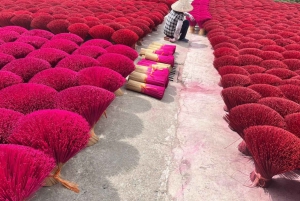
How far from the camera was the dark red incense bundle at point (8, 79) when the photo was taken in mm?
1632

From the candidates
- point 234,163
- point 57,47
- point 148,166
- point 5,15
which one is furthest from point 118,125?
point 5,15

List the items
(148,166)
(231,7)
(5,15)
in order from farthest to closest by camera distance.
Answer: (231,7)
(5,15)
(148,166)

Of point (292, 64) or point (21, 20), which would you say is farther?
point (21, 20)

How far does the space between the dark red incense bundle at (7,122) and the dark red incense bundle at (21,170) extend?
0.16m

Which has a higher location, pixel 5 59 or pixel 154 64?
pixel 5 59

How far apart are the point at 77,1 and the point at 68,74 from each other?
403 centimetres

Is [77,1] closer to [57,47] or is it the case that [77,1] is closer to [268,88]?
[57,47]

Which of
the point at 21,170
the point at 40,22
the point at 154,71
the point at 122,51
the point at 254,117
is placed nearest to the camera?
the point at 21,170

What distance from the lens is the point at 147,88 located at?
2.39 m

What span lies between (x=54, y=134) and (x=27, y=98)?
444mm

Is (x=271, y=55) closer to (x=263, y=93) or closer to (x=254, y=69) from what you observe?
(x=254, y=69)

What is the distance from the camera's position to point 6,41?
258 centimetres

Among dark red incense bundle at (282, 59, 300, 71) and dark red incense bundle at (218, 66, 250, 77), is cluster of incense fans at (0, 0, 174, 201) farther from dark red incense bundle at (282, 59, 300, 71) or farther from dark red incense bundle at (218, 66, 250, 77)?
dark red incense bundle at (282, 59, 300, 71)

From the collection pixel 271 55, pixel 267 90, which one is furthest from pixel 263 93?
pixel 271 55
